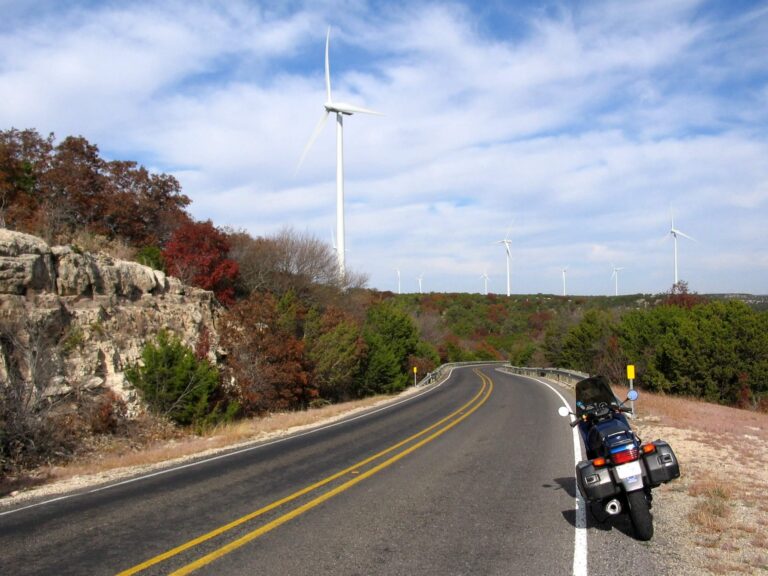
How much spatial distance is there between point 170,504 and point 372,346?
3571 cm

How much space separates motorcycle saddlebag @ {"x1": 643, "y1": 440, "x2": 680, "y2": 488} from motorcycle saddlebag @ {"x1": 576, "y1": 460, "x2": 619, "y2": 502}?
37cm

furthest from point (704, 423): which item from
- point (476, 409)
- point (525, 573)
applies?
point (525, 573)

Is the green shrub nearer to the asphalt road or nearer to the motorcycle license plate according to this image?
the asphalt road

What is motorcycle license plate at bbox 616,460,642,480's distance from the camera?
6281 mm

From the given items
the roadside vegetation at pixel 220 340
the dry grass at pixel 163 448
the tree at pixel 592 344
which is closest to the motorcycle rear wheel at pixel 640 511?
the dry grass at pixel 163 448

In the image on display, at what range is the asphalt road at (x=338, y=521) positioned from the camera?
5956 mm

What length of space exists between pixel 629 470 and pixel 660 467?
0.99 feet

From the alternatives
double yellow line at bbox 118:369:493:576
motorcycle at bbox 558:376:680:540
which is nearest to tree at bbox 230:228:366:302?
double yellow line at bbox 118:369:493:576

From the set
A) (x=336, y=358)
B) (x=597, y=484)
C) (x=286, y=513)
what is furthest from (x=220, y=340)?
(x=597, y=484)

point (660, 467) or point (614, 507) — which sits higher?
point (660, 467)

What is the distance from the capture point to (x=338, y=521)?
294 inches

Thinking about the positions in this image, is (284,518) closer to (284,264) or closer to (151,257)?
(151,257)

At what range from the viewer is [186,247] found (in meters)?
31.4

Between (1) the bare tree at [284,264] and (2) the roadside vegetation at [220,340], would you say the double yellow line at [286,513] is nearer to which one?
(2) the roadside vegetation at [220,340]
